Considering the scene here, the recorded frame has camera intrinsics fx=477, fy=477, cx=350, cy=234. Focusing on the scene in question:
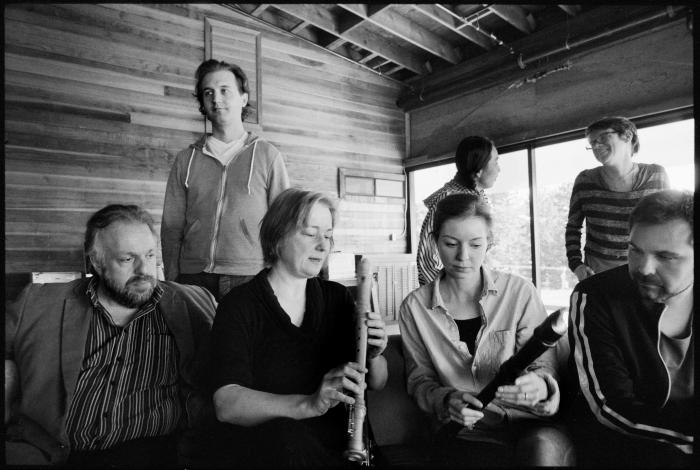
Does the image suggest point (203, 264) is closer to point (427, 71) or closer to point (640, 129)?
point (640, 129)

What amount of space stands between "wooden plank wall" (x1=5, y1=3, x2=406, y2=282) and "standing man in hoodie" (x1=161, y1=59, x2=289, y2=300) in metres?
2.34

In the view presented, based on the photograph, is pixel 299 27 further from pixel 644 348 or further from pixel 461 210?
pixel 644 348

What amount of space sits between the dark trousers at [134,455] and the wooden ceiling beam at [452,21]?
417 cm

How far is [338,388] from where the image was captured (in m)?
1.18

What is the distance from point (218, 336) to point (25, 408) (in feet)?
2.09

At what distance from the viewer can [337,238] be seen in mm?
5457

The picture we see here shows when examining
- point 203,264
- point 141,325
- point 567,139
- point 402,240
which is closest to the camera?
point 141,325

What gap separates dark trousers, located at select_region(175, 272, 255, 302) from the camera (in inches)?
80.0

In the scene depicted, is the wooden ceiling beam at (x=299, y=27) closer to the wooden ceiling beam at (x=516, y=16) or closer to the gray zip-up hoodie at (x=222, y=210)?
the wooden ceiling beam at (x=516, y=16)

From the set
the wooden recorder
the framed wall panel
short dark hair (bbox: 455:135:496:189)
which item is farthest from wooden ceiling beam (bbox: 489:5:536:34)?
the wooden recorder

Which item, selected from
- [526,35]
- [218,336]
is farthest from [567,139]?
[218,336]

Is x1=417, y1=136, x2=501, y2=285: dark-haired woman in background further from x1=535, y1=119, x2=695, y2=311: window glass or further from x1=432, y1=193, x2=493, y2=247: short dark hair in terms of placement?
x1=535, y1=119, x2=695, y2=311: window glass

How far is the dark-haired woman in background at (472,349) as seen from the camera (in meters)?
1.28

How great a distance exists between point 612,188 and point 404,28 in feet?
10.4
